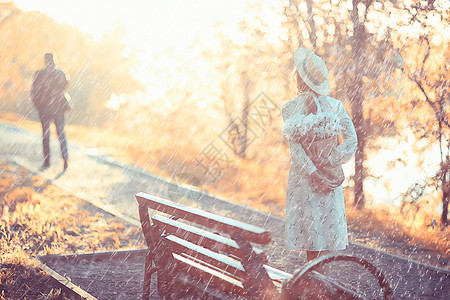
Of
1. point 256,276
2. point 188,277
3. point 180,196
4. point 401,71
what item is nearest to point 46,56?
point 180,196

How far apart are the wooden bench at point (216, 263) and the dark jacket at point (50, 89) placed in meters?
7.63

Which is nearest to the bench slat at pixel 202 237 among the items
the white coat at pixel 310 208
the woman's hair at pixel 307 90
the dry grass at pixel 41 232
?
the white coat at pixel 310 208

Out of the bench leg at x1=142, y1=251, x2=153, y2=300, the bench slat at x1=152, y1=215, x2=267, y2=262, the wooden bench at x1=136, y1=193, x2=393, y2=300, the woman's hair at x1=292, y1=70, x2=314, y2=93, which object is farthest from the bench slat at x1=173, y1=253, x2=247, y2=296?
the woman's hair at x1=292, y1=70, x2=314, y2=93

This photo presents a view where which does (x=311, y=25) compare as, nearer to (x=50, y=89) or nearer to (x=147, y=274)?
(x=147, y=274)

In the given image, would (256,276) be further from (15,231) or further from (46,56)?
(46,56)

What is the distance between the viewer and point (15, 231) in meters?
7.10

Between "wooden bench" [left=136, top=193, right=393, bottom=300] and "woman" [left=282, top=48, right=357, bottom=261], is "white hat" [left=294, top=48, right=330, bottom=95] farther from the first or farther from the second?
"wooden bench" [left=136, top=193, right=393, bottom=300]

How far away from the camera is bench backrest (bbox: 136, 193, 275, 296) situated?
3385 mm

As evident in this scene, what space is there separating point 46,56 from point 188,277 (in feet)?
27.6

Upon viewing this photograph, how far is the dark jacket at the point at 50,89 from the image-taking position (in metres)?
11.3

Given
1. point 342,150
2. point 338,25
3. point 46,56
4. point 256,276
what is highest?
point 338,25

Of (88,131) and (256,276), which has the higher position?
(256,276)

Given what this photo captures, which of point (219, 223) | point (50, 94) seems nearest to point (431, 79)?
point (219, 223)

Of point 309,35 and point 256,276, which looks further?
point 309,35
